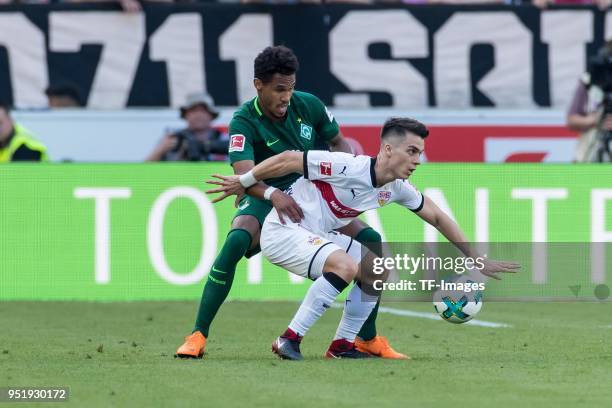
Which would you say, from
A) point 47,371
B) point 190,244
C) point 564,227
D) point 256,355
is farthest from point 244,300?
point 47,371

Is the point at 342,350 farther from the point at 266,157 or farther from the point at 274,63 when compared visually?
the point at 274,63

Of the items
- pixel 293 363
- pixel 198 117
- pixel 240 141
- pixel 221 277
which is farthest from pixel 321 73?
pixel 293 363

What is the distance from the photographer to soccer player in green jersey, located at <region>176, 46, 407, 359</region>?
824cm

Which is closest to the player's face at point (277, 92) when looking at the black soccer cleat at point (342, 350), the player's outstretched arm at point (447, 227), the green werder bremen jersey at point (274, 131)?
the green werder bremen jersey at point (274, 131)

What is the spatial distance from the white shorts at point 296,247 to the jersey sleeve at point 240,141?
1.56 ft

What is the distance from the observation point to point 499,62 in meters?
16.7

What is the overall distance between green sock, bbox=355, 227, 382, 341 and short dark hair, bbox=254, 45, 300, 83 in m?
1.11

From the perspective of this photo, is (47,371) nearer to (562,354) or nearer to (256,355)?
(256,355)

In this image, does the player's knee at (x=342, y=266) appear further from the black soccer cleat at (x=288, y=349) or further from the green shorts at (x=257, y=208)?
the green shorts at (x=257, y=208)

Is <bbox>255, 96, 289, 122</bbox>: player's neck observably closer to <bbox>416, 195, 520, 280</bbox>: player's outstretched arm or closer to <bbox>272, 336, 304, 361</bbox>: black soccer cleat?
<bbox>416, 195, 520, 280</bbox>: player's outstretched arm

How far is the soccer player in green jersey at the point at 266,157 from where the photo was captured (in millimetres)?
8242

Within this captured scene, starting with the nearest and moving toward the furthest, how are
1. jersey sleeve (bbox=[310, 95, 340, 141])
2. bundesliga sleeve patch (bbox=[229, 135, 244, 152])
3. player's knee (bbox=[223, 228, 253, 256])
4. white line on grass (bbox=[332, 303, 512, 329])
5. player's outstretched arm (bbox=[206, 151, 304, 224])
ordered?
1. player's outstretched arm (bbox=[206, 151, 304, 224])
2. player's knee (bbox=[223, 228, 253, 256])
3. bundesliga sleeve patch (bbox=[229, 135, 244, 152])
4. jersey sleeve (bbox=[310, 95, 340, 141])
5. white line on grass (bbox=[332, 303, 512, 329])

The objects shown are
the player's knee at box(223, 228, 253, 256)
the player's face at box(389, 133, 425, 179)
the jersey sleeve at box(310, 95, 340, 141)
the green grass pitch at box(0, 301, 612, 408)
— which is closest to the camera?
the green grass pitch at box(0, 301, 612, 408)

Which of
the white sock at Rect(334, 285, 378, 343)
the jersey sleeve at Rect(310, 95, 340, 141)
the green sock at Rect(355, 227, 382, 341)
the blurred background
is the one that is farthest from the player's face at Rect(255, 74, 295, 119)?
the blurred background
